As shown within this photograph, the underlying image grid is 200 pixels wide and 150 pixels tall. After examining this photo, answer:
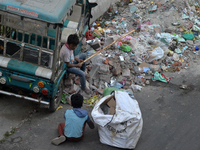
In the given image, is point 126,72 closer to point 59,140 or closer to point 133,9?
point 59,140

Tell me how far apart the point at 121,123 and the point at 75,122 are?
78 centimetres

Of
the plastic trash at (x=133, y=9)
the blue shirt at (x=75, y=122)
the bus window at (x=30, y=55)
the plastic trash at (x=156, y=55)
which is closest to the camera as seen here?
the blue shirt at (x=75, y=122)

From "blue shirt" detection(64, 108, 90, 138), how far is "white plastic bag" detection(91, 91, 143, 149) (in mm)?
207

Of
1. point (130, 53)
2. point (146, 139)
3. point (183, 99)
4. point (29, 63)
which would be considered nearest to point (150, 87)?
point (183, 99)

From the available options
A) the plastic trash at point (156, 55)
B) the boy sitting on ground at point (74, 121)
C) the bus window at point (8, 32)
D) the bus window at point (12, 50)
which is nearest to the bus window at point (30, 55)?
the bus window at point (12, 50)

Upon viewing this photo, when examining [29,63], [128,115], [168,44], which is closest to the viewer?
[128,115]

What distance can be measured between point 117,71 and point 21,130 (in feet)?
9.92

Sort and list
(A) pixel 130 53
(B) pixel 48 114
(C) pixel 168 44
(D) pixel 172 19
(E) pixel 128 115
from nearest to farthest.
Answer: (E) pixel 128 115 < (B) pixel 48 114 < (A) pixel 130 53 < (C) pixel 168 44 < (D) pixel 172 19

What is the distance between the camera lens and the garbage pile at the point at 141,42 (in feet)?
21.3

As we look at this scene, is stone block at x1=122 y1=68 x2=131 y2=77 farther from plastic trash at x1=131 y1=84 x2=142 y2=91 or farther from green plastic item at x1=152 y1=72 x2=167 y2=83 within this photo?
green plastic item at x1=152 y1=72 x2=167 y2=83

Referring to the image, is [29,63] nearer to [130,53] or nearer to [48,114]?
[48,114]

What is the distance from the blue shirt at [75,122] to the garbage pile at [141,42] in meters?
1.69

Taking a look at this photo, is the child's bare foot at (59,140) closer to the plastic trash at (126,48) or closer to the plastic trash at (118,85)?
the plastic trash at (118,85)

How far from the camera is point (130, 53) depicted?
23.9 ft
